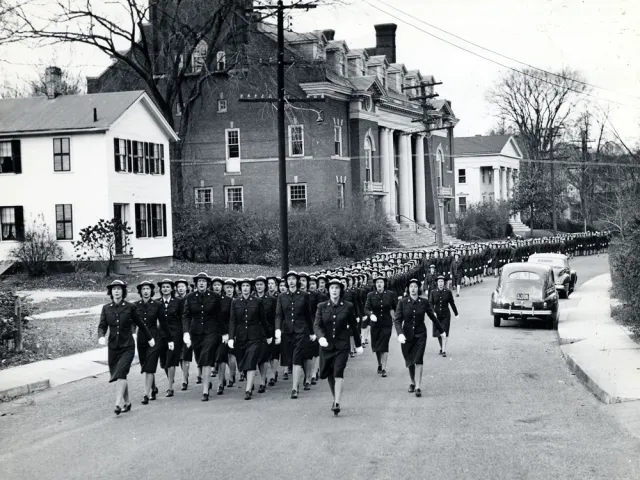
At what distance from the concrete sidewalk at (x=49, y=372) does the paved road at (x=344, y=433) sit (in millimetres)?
413

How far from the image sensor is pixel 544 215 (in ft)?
275

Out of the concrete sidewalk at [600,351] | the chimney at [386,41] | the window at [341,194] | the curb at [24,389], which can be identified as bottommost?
the concrete sidewalk at [600,351]

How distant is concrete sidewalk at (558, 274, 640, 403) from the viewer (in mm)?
13648

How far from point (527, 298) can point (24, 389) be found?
13.9 metres

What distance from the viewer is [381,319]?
16.5 meters

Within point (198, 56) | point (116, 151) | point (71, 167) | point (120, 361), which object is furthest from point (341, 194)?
point (120, 361)

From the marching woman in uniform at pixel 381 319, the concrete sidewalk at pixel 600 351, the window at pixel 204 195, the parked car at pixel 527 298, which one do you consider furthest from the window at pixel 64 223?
the marching woman in uniform at pixel 381 319

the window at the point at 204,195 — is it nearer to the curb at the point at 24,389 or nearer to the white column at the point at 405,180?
the white column at the point at 405,180

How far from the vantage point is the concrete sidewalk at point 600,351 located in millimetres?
13648

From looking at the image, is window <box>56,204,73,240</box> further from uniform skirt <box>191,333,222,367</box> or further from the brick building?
uniform skirt <box>191,333,222,367</box>

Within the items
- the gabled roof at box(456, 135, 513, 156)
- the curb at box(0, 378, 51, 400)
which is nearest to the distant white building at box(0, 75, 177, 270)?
the curb at box(0, 378, 51, 400)

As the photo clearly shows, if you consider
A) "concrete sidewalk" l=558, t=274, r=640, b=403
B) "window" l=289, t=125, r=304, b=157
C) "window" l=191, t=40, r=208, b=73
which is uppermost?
"window" l=191, t=40, r=208, b=73

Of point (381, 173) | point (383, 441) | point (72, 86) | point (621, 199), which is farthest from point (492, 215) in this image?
point (383, 441)

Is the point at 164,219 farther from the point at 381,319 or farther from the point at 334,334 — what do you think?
the point at 334,334
